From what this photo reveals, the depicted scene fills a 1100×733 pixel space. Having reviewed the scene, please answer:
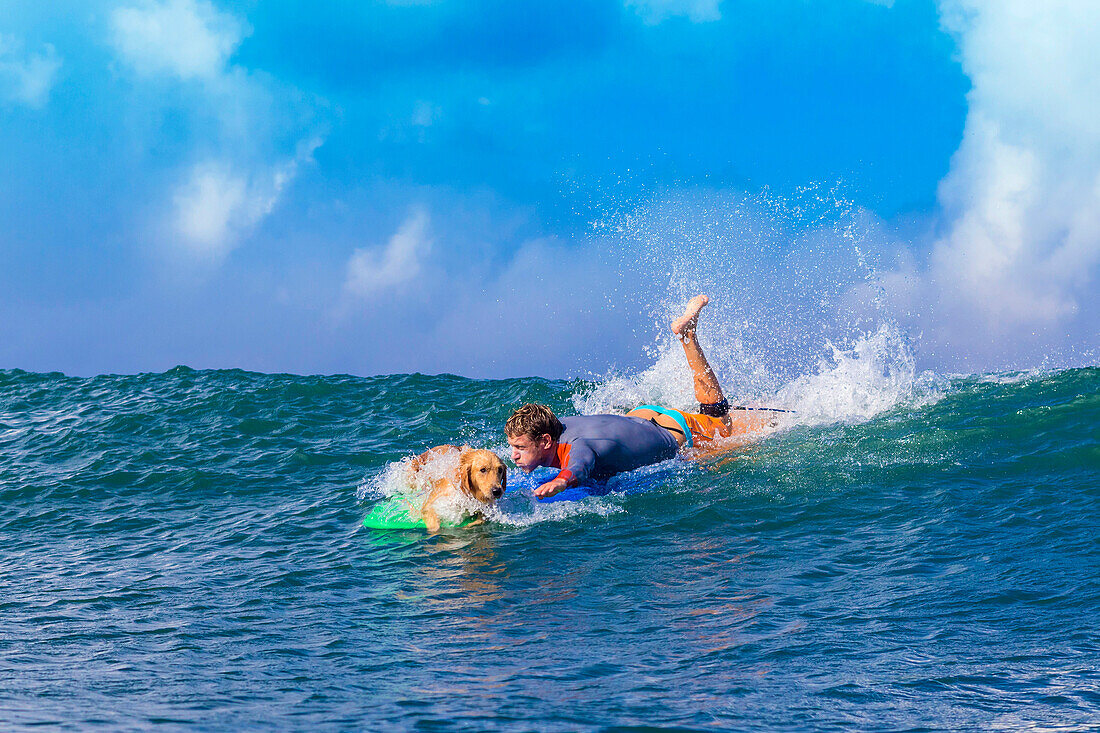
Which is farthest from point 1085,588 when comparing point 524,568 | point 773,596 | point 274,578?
point 274,578

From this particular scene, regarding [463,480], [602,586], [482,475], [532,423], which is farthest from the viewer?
[532,423]

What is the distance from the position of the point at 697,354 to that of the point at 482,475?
177 inches

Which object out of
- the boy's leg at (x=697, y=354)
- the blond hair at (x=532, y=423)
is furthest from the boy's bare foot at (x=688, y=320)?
the blond hair at (x=532, y=423)

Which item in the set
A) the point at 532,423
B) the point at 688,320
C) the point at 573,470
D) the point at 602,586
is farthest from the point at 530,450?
the point at 688,320

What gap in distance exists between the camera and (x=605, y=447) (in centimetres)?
1002

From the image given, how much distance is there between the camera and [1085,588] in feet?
24.6

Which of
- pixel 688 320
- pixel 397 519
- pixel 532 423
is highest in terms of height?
pixel 688 320

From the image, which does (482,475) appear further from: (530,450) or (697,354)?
(697,354)

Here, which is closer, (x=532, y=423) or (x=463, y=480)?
(x=463, y=480)

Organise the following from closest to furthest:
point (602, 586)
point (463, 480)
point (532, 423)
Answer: point (602, 586) < point (463, 480) < point (532, 423)

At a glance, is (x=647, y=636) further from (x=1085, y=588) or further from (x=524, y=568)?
(x=1085, y=588)

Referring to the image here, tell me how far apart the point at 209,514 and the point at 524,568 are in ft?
18.7

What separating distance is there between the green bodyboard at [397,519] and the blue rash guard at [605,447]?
1437mm

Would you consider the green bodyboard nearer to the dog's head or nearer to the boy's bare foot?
the dog's head
